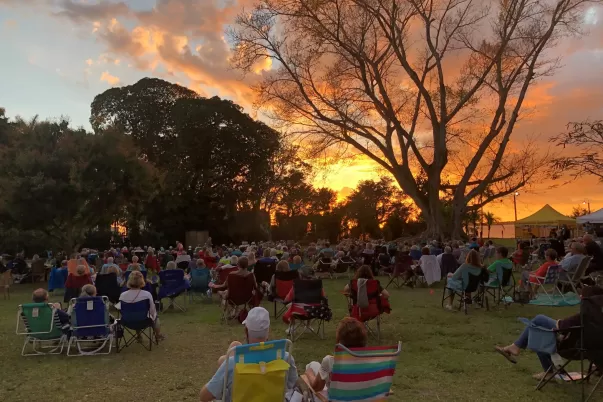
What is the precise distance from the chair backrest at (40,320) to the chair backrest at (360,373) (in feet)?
15.4

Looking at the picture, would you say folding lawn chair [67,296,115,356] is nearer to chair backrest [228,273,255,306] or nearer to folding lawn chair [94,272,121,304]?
chair backrest [228,273,255,306]

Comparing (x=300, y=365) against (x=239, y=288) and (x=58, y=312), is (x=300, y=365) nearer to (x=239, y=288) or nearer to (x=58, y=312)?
(x=239, y=288)

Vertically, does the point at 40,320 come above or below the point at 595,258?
below

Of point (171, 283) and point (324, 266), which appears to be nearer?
point (171, 283)

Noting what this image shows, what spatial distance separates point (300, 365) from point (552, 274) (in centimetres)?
533

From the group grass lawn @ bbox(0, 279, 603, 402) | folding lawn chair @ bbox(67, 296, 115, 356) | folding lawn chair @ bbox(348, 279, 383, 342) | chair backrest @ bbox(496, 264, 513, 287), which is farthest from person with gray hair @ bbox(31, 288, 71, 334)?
chair backrest @ bbox(496, 264, 513, 287)

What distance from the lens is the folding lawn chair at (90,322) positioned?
6453 millimetres

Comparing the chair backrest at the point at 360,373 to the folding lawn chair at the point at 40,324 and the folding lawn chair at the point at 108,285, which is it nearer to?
the folding lawn chair at the point at 40,324

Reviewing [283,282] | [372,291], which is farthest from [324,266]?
[372,291]

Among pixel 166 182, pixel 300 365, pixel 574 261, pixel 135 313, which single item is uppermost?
pixel 166 182

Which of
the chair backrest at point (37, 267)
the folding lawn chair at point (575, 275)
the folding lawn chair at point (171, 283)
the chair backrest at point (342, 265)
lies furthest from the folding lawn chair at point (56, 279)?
the folding lawn chair at point (575, 275)

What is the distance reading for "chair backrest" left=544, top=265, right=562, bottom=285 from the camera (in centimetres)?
891

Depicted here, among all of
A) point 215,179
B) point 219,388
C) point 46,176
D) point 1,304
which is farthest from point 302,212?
point 219,388

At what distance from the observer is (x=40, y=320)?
6.60m
